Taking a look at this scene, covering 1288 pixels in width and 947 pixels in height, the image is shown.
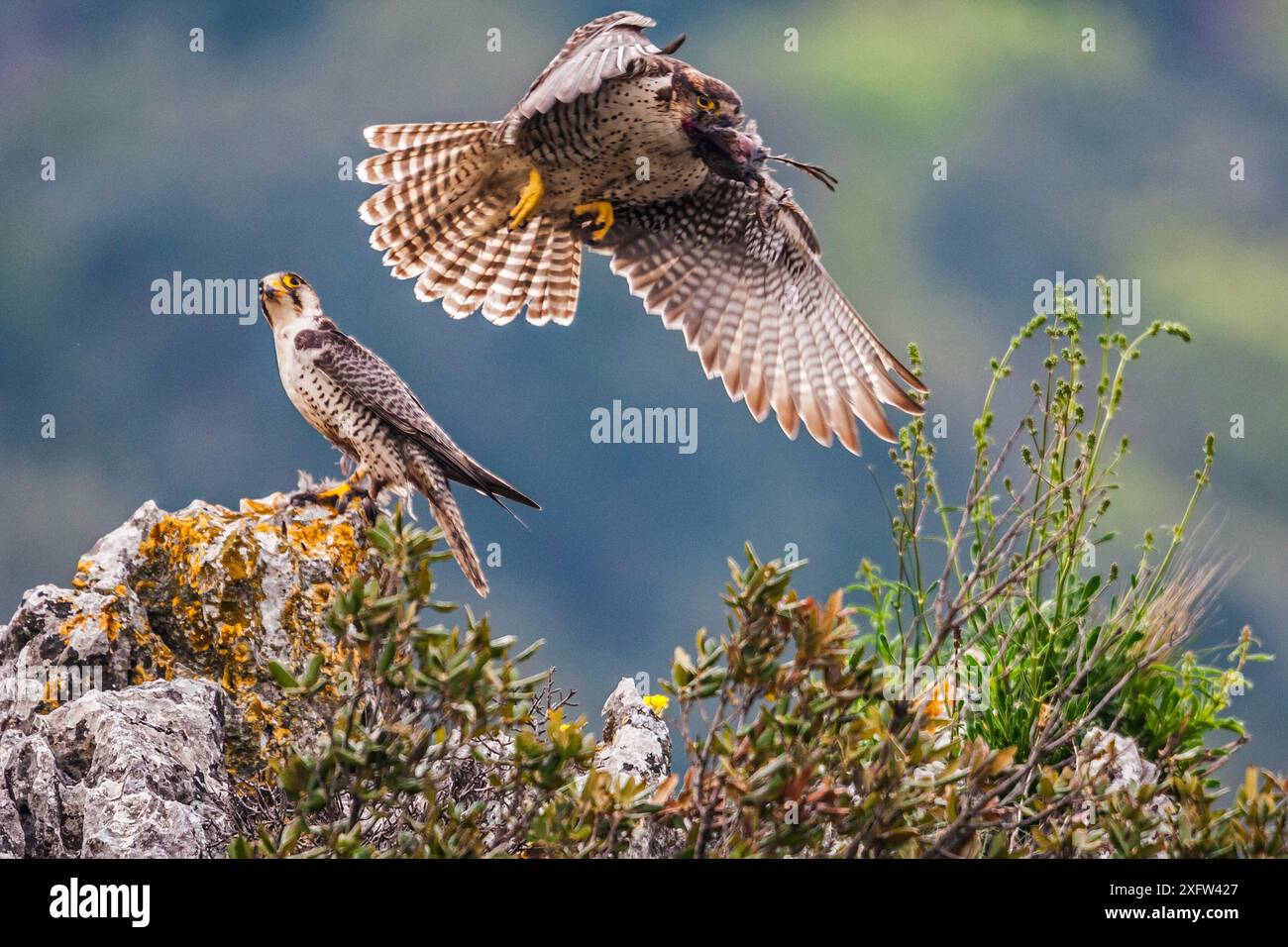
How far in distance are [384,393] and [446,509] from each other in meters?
0.48

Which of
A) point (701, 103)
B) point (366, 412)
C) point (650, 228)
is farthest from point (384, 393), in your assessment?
point (650, 228)

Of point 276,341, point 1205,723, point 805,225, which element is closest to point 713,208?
point 805,225

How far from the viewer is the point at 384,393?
5.04m

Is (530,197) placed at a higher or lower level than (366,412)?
higher

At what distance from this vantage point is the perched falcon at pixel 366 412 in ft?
16.3

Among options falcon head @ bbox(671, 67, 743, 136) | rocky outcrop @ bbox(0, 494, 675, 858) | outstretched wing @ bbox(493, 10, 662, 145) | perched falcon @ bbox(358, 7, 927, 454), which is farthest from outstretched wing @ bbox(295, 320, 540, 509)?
falcon head @ bbox(671, 67, 743, 136)

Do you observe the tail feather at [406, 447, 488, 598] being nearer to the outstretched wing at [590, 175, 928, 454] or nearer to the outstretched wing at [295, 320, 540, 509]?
the outstretched wing at [295, 320, 540, 509]

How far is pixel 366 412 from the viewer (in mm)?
5102

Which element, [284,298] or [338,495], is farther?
[284,298]

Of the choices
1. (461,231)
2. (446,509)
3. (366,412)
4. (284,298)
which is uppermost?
(461,231)

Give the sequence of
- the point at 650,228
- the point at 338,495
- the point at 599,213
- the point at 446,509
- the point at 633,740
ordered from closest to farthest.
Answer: the point at 633,740 → the point at 338,495 → the point at 446,509 → the point at 599,213 → the point at 650,228

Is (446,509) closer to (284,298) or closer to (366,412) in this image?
(366,412)

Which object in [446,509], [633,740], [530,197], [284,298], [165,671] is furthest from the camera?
[530,197]
